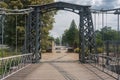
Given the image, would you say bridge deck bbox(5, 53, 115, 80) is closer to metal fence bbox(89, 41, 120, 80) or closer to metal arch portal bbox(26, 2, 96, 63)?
metal fence bbox(89, 41, 120, 80)

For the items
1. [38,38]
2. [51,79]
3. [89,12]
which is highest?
[89,12]

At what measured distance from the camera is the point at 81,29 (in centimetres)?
3788

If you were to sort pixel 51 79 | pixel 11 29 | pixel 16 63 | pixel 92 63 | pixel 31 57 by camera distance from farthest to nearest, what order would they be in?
pixel 11 29 < pixel 31 57 < pixel 92 63 < pixel 16 63 < pixel 51 79

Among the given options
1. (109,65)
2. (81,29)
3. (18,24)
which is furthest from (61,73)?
(18,24)

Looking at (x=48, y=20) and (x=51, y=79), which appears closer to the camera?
(x=51, y=79)

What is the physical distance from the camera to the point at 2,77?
20094mm

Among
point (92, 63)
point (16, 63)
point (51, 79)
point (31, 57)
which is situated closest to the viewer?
point (51, 79)

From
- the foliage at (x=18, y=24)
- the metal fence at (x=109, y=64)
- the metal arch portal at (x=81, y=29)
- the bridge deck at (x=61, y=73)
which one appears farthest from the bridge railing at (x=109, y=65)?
the foliage at (x=18, y=24)

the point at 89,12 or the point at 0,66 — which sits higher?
the point at 89,12

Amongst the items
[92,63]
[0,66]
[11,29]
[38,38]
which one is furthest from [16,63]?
[11,29]

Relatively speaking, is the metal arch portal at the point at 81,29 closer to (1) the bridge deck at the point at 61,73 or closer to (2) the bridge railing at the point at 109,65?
(2) the bridge railing at the point at 109,65

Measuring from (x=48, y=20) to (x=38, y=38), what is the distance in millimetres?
12930

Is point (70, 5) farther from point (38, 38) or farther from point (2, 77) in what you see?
point (2, 77)

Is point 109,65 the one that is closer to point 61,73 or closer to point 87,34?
point 61,73
